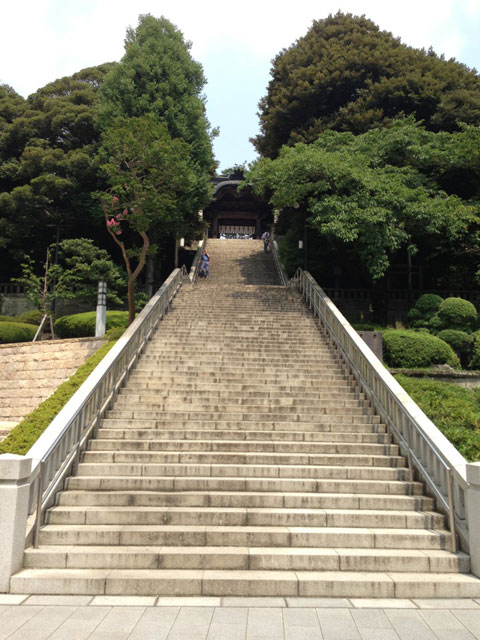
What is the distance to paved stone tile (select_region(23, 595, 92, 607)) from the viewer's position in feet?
13.9

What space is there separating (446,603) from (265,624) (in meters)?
1.88

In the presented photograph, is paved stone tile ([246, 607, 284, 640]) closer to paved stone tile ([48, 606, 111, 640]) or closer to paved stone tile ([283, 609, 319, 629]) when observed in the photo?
paved stone tile ([283, 609, 319, 629])

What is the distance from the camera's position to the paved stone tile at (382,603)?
424 cm

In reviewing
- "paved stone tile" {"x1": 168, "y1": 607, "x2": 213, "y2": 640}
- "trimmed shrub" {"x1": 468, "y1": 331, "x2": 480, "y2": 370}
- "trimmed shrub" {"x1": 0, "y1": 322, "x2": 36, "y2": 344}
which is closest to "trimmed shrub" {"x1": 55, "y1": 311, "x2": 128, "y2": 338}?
"trimmed shrub" {"x1": 0, "y1": 322, "x2": 36, "y2": 344}

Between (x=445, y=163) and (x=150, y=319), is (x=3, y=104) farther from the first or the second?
(x=445, y=163)

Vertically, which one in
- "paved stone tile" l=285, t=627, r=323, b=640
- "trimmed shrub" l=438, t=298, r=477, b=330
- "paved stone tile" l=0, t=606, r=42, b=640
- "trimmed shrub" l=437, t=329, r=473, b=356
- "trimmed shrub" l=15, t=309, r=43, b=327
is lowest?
"paved stone tile" l=0, t=606, r=42, b=640

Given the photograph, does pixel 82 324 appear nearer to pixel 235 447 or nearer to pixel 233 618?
pixel 235 447

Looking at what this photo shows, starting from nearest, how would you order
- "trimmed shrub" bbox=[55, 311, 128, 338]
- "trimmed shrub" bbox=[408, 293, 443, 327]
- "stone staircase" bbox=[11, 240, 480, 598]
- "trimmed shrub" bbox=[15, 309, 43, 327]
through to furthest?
1. "stone staircase" bbox=[11, 240, 480, 598]
2. "trimmed shrub" bbox=[408, 293, 443, 327]
3. "trimmed shrub" bbox=[55, 311, 128, 338]
4. "trimmed shrub" bbox=[15, 309, 43, 327]

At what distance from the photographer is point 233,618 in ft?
13.0

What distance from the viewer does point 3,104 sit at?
Answer: 23266 millimetres

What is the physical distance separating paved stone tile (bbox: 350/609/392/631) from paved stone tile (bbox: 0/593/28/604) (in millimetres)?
3141

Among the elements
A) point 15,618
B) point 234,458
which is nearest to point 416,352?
point 234,458

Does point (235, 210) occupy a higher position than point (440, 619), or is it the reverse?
point (235, 210)

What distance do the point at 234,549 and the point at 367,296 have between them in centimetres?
1558
